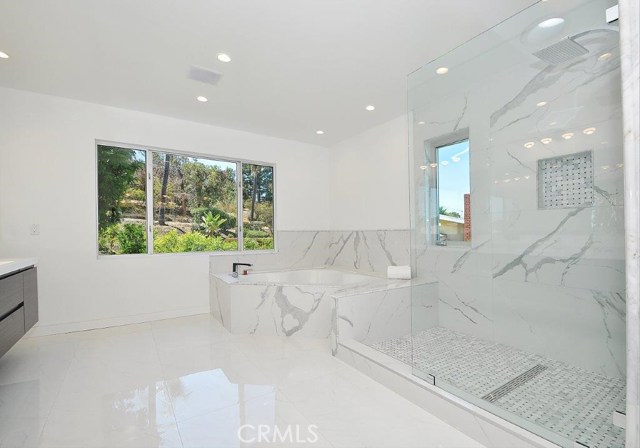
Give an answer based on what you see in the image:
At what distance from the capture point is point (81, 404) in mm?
1782

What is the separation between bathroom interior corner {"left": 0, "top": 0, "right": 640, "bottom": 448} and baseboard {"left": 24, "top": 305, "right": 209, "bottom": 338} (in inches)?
0.7

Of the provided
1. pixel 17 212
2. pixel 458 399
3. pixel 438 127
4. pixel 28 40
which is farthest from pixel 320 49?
pixel 17 212

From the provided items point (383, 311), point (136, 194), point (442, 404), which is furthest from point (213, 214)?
point (442, 404)

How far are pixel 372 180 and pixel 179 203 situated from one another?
8.17ft

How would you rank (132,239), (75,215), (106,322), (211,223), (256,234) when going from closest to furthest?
(75,215), (106,322), (132,239), (211,223), (256,234)

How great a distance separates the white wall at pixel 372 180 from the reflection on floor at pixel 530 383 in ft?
5.30

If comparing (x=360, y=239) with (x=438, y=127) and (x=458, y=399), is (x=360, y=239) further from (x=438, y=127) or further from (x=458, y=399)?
(x=458, y=399)

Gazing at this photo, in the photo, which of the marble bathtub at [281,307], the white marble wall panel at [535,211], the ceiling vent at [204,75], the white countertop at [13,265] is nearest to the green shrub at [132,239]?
the white countertop at [13,265]

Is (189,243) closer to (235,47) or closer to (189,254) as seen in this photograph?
(189,254)

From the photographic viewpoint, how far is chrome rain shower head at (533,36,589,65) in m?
1.91

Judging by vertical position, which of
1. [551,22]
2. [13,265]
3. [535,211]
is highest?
[551,22]

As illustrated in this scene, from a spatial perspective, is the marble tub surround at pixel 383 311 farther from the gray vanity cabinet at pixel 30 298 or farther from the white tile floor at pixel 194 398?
the gray vanity cabinet at pixel 30 298

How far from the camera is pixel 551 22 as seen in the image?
1922 millimetres

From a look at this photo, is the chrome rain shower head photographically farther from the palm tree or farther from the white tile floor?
the palm tree
